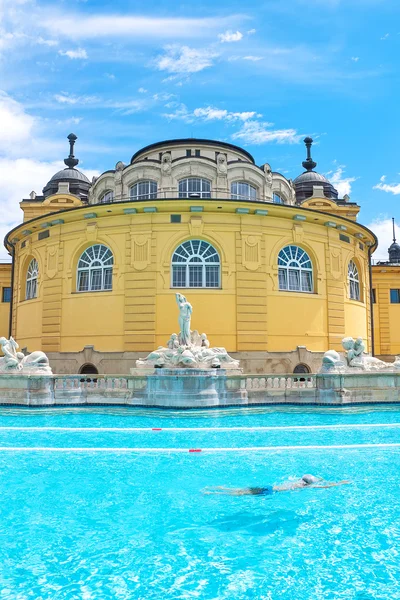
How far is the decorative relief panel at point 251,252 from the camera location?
22609 millimetres

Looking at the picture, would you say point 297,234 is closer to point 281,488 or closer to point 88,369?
point 88,369

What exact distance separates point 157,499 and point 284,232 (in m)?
18.5

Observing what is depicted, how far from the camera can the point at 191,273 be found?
22.7 metres

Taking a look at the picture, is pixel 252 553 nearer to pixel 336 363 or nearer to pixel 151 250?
pixel 336 363

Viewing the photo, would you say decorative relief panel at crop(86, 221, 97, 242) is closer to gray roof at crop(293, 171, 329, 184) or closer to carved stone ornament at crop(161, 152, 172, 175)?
carved stone ornament at crop(161, 152, 172, 175)

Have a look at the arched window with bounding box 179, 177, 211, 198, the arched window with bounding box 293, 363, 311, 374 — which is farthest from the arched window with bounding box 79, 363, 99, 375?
the arched window with bounding box 179, 177, 211, 198

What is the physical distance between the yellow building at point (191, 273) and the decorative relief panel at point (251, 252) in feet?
0.15

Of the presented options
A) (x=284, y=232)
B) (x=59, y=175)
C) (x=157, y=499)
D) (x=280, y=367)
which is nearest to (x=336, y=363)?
(x=280, y=367)

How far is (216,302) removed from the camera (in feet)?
72.9

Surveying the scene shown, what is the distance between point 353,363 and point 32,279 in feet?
58.7

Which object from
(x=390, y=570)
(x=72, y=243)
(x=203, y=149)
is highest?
(x=203, y=149)

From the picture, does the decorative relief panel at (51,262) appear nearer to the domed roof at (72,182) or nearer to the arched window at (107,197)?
the arched window at (107,197)

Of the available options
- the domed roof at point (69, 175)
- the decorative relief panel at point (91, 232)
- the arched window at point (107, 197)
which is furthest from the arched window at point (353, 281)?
the domed roof at point (69, 175)

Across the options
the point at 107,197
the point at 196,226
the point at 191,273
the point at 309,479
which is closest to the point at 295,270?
the point at 191,273
